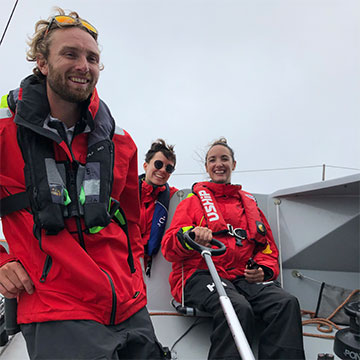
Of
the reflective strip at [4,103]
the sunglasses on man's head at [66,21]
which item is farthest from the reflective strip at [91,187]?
the sunglasses on man's head at [66,21]

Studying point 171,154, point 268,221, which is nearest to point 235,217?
point 268,221

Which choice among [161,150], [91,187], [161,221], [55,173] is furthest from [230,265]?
[55,173]

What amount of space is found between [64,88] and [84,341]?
860mm

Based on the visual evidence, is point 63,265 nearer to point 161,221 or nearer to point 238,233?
point 238,233

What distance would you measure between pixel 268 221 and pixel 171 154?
3.29ft

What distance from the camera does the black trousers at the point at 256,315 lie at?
1784mm

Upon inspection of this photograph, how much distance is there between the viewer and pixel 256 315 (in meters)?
2.11

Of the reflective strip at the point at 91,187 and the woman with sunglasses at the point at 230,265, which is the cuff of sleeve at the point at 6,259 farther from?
the woman with sunglasses at the point at 230,265

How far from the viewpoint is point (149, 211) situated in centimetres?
294

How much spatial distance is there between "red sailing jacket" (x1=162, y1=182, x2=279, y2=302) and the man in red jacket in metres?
0.96

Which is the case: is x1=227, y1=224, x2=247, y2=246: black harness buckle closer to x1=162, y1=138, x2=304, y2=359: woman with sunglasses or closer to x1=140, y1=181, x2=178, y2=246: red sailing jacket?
x1=162, y1=138, x2=304, y2=359: woman with sunglasses

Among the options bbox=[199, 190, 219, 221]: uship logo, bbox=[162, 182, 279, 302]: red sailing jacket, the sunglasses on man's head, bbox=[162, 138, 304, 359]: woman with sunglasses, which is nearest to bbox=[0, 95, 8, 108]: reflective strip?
the sunglasses on man's head

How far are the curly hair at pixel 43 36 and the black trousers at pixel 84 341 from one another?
932 millimetres

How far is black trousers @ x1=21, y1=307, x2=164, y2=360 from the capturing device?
1.11 metres
